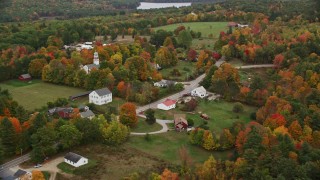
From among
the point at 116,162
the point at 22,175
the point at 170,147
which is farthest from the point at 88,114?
the point at 22,175

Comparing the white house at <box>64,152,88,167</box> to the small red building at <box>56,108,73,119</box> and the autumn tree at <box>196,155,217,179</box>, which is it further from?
the autumn tree at <box>196,155,217,179</box>

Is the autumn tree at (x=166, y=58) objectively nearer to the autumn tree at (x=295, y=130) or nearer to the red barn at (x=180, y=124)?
the red barn at (x=180, y=124)

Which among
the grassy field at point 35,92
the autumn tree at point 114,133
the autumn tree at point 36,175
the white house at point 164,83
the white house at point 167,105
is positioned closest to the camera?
the autumn tree at point 36,175

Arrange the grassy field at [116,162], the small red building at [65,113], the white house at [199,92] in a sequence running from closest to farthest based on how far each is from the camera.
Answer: the grassy field at [116,162], the small red building at [65,113], the white house at [199,92]

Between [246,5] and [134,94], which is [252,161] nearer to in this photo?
[134,94]

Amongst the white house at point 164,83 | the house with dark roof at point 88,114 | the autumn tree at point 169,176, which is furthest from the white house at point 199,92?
the autumn tree at point 169,176

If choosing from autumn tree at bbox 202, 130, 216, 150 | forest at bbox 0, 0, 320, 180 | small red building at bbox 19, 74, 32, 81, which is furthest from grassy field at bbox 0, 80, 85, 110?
autumn tree at bbox 202, 130, 216, 150

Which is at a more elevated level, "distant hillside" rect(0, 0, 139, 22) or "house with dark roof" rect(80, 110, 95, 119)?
"distant hillside" rect(0, 0, 139, 22)
